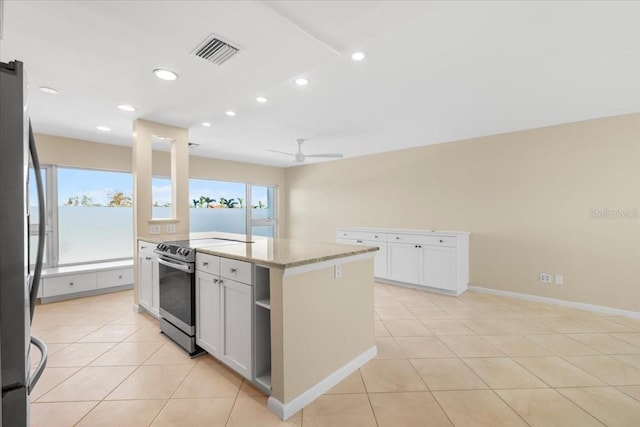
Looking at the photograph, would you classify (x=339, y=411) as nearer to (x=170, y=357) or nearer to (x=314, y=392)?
(x=314, y=392)

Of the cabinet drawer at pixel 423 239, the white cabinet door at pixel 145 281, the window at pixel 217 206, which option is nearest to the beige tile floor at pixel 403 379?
the white cabinet door at pixel 145 281

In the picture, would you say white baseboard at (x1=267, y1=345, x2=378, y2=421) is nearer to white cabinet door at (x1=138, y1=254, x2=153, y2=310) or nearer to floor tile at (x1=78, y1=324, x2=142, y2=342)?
floor tile at (x1=78, y1=324, x2=142, y2=342)

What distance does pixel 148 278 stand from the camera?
318 cm

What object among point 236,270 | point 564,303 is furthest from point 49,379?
point 564,303

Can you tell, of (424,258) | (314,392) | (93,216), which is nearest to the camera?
(314,392)

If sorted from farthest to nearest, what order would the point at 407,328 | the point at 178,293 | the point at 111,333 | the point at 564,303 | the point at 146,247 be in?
the point at 564,303 < the point at 146,247 < the point at 407,328 < the point at 111,333 < the point at 178,293

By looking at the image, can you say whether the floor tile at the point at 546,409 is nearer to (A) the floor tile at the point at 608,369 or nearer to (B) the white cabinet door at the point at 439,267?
(A) the floor tile at the point at 608,369

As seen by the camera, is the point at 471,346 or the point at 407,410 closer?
the point at 407,410

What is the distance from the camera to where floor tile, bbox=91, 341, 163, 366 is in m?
2.32

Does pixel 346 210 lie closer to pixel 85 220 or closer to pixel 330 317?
pixel 330 317

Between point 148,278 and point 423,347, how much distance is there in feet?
9.77

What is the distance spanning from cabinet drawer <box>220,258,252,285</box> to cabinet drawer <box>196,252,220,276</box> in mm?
72

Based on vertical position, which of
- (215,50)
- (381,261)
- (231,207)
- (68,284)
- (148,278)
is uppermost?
(215,50)

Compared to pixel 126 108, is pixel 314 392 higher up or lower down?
lower down
